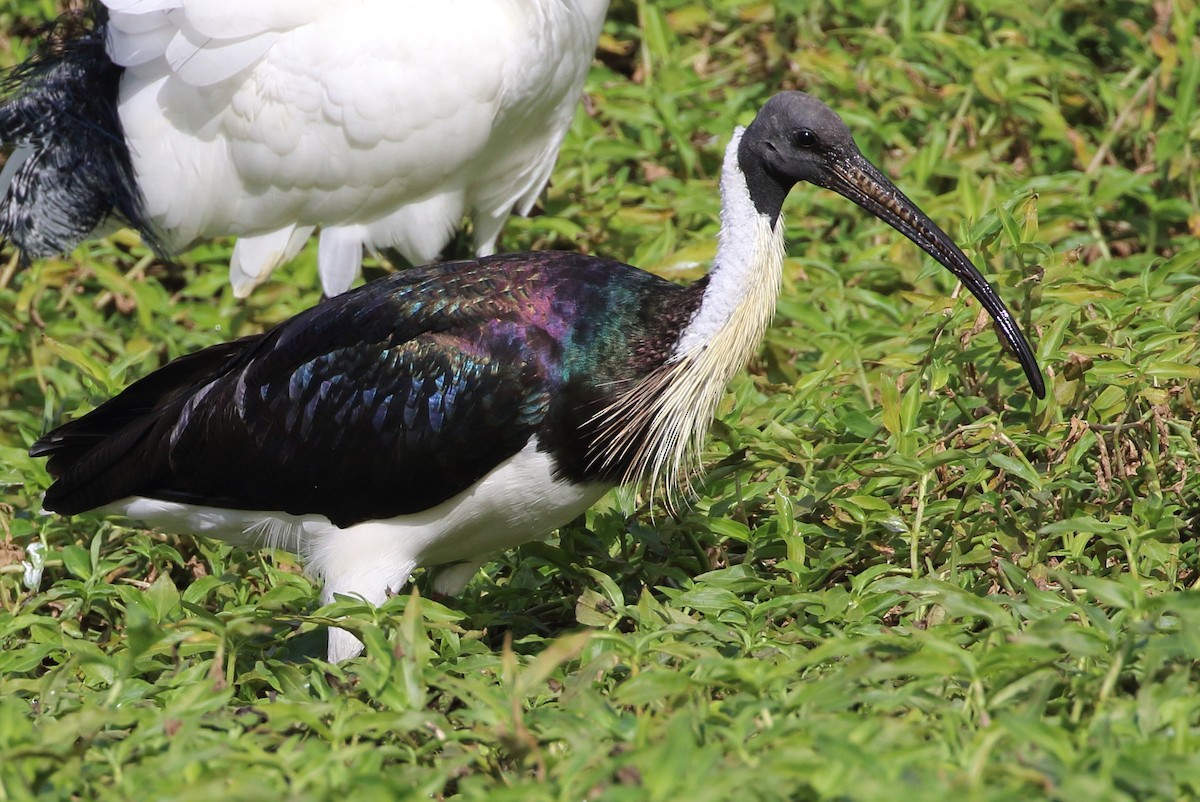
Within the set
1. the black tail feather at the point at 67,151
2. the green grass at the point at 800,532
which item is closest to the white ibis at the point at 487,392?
the green grass at the point at 800,532

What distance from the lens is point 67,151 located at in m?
6.38

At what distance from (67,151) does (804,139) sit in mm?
3263

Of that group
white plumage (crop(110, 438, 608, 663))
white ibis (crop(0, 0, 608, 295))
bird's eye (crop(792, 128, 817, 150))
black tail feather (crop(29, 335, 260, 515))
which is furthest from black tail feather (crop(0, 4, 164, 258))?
bird's eye (crop(792, 128, 817, 150))

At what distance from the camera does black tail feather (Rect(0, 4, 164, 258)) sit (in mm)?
6297

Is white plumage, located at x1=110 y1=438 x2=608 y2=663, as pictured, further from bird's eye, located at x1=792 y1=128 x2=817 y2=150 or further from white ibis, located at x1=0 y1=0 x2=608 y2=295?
white ibis, located at x1=0 y1=0 x2=608 y2=295

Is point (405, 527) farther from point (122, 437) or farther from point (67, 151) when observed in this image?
point (67, 151)

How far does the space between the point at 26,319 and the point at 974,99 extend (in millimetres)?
4093

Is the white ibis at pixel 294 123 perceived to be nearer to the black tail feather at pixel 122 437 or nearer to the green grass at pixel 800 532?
the green grass at pixel 800 532

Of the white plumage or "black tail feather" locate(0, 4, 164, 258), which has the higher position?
"black tail feather" locate(0, 4, 164, 258)

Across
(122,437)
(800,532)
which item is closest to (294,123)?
(122,437)

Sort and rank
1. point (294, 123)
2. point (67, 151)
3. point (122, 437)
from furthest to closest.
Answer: point (67, 151) < point (294, 123) < point (122, 437)

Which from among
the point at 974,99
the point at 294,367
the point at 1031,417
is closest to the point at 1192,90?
the point at 974,99

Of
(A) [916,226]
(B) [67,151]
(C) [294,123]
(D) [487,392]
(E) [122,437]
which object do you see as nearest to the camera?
(D) [487,392]

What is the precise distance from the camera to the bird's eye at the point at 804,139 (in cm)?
443
